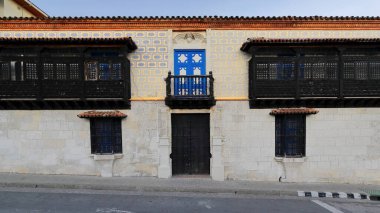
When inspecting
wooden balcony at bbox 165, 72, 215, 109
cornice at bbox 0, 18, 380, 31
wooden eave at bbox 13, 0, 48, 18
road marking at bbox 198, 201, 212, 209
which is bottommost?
road marking at bbox 198, 201, 212, 209

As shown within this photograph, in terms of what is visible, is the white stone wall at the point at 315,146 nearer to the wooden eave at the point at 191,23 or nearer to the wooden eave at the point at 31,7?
the wooden eave at the point at 191,23

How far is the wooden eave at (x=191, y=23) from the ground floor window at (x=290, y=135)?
11.7ft

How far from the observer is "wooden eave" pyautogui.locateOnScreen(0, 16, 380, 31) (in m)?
9.12

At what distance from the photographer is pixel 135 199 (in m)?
7.19

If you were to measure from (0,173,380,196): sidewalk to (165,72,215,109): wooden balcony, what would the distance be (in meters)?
2.84

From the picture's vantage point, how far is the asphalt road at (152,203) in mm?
6391

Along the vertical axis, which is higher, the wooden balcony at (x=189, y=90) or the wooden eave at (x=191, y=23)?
the wooden eave at (x=191, y=23)

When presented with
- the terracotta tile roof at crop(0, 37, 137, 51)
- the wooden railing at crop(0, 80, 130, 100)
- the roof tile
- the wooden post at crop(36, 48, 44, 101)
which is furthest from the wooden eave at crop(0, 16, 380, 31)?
the roof tile

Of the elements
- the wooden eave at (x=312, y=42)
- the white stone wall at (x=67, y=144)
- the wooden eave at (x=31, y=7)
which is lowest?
the white stone wall at (x=67, y=144)

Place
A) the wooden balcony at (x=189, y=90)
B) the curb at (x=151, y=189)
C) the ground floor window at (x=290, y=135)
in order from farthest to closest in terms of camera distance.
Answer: the ground floor window at (x=290, y=135) < the wooden balcony at (x=189, y=90) < the curb at (x=151, y=189)

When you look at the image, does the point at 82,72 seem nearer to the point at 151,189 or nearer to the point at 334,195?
the point at 151,189

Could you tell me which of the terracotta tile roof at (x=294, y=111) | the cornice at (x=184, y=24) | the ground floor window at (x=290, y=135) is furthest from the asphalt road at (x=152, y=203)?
the cornice at (x=184, y=24)

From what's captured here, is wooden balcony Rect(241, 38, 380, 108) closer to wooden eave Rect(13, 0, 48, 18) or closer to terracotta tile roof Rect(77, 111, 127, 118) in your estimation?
terracotta tile roof Rect(77, 111, 127, 118)

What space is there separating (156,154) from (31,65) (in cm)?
570
